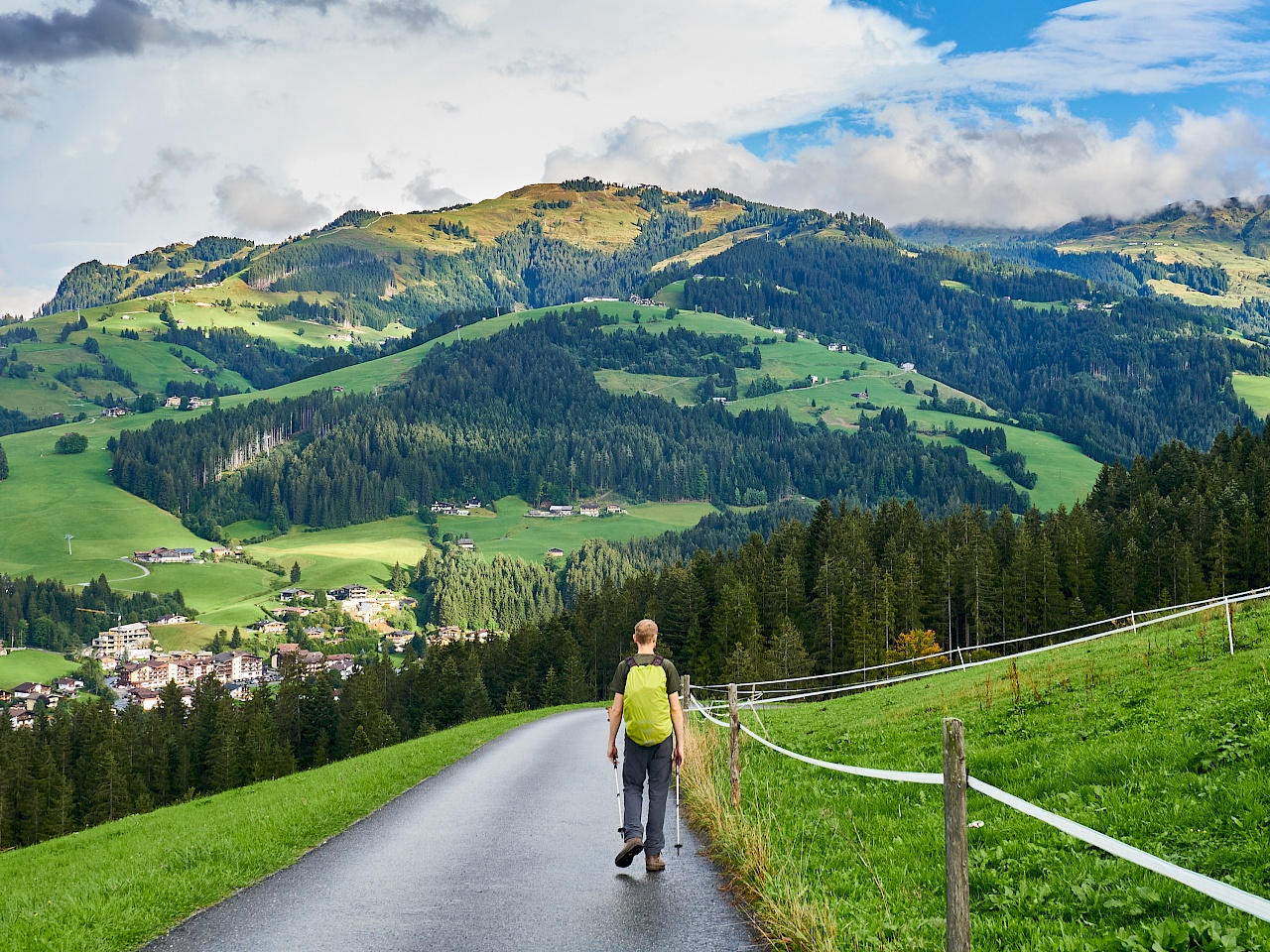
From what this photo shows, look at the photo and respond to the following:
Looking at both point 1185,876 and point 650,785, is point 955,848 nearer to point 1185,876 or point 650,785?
point 1185,876

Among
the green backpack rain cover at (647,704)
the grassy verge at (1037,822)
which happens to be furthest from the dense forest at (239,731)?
the green backpack rain cover at (647,704)

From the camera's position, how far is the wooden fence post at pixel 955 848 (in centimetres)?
720

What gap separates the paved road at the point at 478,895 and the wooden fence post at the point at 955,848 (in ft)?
11.3

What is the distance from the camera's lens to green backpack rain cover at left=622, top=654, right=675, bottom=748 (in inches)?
535

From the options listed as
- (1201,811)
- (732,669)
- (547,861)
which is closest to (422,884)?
(547,861)

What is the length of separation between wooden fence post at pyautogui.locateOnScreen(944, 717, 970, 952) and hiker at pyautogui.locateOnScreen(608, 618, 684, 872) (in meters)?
6.53

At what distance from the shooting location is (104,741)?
92.2 meters

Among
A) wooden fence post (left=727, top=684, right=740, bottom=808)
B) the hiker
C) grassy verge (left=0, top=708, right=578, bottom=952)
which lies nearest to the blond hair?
the hiker

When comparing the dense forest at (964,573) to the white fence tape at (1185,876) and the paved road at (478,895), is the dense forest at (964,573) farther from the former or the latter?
the white fence tape at (1185,876)

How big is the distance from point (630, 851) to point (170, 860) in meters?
7.97

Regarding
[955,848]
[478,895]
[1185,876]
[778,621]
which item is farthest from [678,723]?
[778,621]

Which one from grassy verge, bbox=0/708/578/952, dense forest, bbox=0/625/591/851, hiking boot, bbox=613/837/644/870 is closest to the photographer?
grassy verge, bbox=0/708/578/952

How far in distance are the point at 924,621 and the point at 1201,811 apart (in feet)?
320

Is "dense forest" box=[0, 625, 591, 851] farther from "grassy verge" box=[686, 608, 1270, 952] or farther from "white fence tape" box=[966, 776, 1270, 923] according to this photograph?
"white fence tape" box=[966, 776, 1270, 923]
